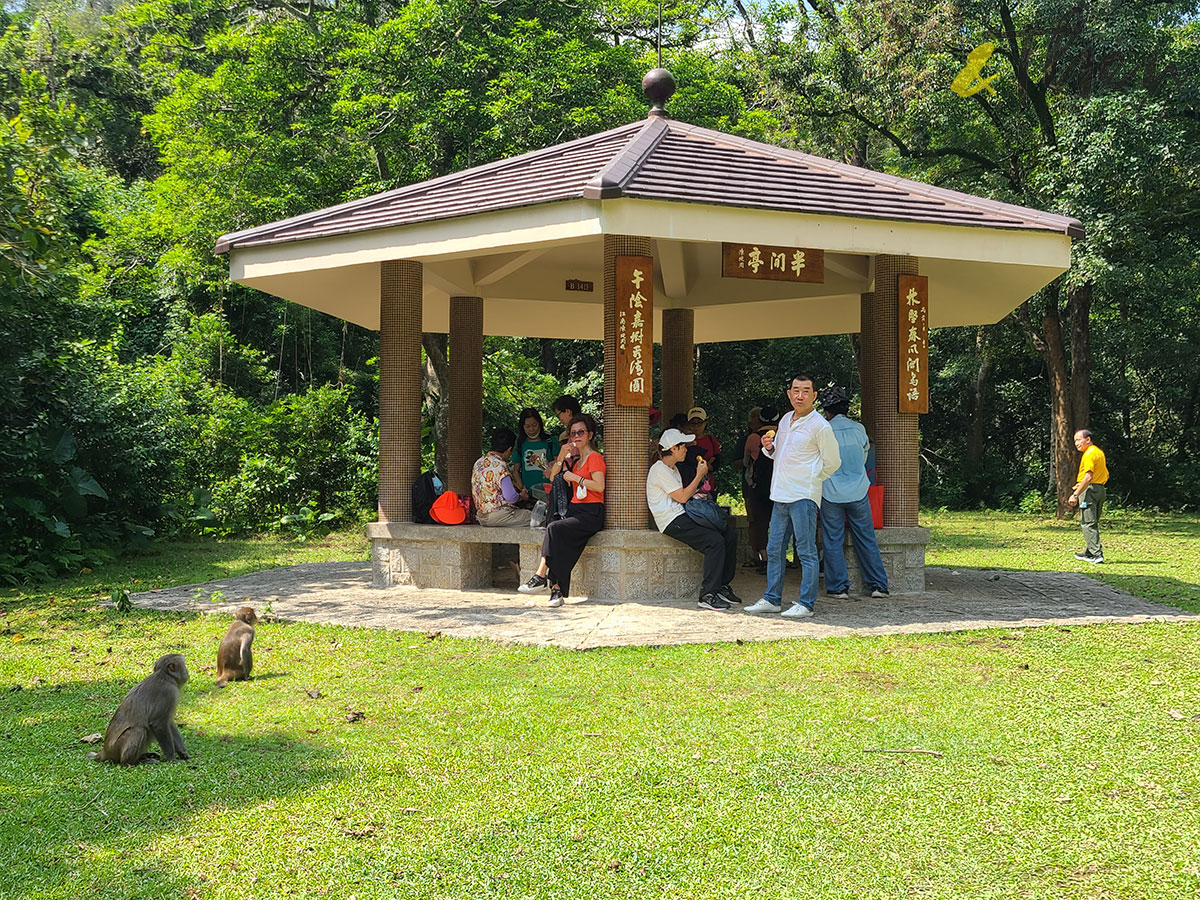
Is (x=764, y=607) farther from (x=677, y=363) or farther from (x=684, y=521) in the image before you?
(x=677, y=363)

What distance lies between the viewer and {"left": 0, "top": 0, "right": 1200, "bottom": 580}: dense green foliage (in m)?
14.1

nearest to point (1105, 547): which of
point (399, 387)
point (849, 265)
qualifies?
point (849, 265)

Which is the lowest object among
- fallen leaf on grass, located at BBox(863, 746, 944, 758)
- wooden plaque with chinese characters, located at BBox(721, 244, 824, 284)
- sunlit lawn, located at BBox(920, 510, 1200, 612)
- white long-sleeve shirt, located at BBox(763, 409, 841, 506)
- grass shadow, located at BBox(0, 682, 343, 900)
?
grass shadow, located at BBox(0, 682, 343, 900)

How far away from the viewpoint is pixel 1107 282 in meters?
17.2

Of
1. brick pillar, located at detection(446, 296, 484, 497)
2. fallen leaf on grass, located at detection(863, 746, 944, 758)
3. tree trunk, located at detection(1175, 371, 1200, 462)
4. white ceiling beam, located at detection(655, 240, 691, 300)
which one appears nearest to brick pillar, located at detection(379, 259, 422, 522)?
brick pillar, located at detection(446, 296, 484, 497)

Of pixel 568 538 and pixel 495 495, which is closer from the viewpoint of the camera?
pixel 568 538

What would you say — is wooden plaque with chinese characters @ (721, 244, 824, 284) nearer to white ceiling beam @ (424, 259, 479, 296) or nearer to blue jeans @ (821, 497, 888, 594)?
blue jeans @ (821, 497, 888, 594)

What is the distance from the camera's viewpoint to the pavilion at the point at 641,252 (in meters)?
8.73

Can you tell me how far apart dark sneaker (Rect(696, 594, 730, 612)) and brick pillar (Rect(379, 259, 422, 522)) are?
10.8 ft

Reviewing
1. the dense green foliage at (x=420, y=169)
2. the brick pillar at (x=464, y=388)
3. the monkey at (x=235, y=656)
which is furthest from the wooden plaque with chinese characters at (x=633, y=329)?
the dense green foliage at (x=420, y=169)

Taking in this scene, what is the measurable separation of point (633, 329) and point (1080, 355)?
15024 millimetres

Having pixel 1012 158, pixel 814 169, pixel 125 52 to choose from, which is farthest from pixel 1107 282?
pixel 125 52

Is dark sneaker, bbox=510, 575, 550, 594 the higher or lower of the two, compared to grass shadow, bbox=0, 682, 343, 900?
higher

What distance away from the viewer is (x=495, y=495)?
9953 millimetres
